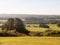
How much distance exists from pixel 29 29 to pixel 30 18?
1.35 ft

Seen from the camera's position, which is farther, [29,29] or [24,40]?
[29,29]

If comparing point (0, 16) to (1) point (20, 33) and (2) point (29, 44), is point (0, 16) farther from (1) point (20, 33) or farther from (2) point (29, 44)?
(2) point (29, 44)

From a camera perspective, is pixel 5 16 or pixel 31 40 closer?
pixel 31 40

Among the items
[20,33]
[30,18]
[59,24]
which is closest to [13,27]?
[20,33]

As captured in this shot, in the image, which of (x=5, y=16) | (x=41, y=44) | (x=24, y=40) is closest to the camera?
(x=41, y=44)

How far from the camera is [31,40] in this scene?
4277 mm

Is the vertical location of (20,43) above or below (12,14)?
below

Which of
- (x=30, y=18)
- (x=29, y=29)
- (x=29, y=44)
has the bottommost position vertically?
(x=29, y=44)

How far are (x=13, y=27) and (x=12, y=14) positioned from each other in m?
0.46

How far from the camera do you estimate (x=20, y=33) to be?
4699mm

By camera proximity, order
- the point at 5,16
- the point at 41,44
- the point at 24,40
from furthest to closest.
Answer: the point at 5,16 → the point at 24,40 → the point at 41,44

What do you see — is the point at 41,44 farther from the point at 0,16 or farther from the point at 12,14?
the point at 0,16

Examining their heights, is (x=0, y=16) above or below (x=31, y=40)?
above

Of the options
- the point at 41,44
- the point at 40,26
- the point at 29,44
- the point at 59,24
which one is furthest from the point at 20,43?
the point at 59,24
